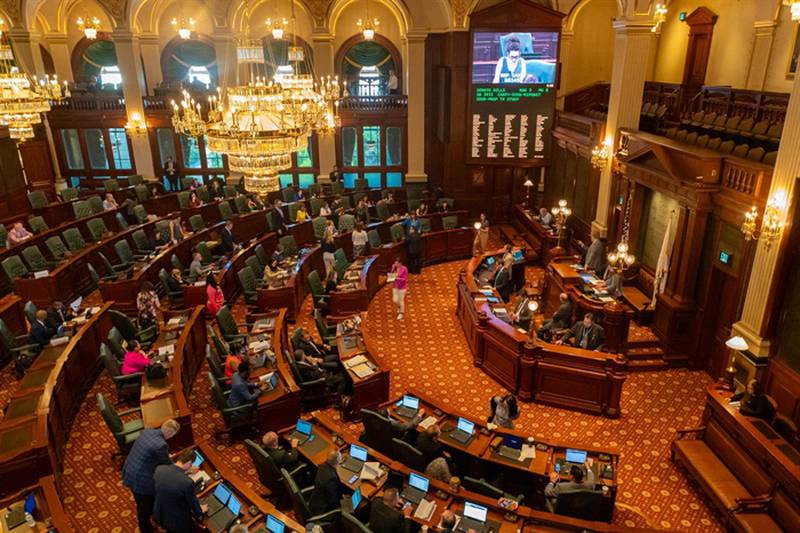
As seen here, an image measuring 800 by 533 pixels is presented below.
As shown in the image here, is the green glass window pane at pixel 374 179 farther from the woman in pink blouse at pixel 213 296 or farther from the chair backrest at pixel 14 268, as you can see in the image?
the chair backrest at pixel 14 268

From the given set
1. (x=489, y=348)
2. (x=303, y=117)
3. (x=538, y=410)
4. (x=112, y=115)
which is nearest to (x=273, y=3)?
(x=112, y=115)

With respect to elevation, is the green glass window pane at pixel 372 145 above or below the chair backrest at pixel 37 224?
above

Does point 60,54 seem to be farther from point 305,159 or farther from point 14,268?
point 14,268

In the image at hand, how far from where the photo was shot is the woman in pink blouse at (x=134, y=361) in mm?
8359

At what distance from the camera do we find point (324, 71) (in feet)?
61.0

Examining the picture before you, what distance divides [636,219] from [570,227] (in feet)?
12.4

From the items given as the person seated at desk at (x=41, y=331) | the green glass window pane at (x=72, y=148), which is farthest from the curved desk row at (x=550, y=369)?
the green glass window pane at (x=72, y=148)

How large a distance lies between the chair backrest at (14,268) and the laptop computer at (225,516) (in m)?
8.41

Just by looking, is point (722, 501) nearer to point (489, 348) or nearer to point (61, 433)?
point (489, 348)

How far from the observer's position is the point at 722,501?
6.59m

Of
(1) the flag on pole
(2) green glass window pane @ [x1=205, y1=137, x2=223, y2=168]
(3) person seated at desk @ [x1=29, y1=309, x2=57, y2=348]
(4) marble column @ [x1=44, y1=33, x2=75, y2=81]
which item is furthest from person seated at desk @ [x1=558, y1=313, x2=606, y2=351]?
(4) marble column @ [x1=44, y1=33, x2=75, y2=81]

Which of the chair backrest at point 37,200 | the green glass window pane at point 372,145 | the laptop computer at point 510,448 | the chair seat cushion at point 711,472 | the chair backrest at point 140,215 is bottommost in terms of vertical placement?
the chair seat cushion at point 711,472

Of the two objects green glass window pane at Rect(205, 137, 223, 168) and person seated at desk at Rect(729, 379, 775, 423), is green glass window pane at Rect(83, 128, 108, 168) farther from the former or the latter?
person seated at desk at Rect(729, 379, 775, 423)

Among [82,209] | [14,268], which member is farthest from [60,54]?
[14,268]
